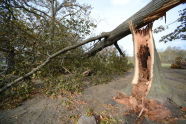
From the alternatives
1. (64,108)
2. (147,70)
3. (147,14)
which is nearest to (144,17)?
(147,14)

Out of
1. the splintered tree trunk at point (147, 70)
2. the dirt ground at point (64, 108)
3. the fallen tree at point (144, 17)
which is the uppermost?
the fallen tree at point (144, 17)

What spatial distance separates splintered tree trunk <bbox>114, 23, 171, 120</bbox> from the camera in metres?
2.62

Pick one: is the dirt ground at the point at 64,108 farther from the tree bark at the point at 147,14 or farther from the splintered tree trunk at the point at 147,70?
the tree bark at the point at 147,14

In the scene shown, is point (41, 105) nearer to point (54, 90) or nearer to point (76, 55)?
point (54, 90)

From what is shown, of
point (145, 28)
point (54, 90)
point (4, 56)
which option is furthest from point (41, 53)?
point (145, 28)

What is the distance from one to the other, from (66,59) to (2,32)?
2.30 meters

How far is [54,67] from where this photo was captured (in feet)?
16.0

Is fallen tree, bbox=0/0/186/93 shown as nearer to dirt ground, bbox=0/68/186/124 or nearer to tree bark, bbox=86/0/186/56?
tree bark, bbox=86/0/186/56

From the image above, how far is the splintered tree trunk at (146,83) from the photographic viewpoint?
2615mm

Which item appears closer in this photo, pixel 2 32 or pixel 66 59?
pixel 2 32

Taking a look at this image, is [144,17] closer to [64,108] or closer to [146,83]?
[146,83]

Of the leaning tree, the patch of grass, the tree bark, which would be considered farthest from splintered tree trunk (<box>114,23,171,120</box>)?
the patch of grass

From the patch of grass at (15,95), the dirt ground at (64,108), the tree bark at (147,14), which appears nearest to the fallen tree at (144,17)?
the tree bark at (147,14)

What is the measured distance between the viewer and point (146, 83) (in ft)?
9.74
